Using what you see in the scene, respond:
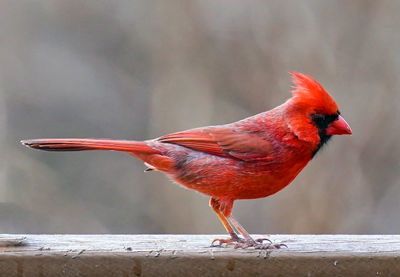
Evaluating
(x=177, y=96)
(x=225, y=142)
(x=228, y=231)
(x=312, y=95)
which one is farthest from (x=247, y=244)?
(x=177, y=96)

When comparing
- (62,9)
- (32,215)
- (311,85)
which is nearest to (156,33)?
(62,9)

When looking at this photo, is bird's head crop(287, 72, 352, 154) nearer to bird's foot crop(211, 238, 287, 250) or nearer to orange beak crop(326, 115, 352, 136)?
orange beak crop(326, 115, 352, 136)

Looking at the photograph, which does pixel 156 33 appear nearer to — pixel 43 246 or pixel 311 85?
pixel 311 85

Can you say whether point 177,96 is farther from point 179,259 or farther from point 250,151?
point 179,259

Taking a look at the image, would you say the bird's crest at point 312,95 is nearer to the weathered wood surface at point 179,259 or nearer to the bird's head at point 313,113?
the bird's head at point 313,113

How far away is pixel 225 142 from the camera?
10.8 feet

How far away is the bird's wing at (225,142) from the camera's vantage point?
318 centimetres

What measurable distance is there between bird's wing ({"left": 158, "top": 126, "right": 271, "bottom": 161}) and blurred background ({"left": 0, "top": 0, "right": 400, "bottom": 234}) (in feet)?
6.02

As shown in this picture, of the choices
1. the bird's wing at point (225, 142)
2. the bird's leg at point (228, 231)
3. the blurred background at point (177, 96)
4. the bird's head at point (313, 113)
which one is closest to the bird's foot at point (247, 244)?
the bird's leg at point (228, 231)

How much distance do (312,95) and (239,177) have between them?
0.49 m

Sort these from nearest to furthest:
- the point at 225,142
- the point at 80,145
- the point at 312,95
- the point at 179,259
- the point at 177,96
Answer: the point at 179,259 < the point at 80,145 < the point at 312,95 < the point at 225,142 < the point at 177,96

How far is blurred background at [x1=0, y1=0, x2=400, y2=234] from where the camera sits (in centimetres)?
524

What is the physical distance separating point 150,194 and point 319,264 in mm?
3112

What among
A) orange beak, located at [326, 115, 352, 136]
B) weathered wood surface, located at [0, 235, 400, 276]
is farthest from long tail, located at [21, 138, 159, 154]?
orange beak, located at [326, 115, 352, 136]
